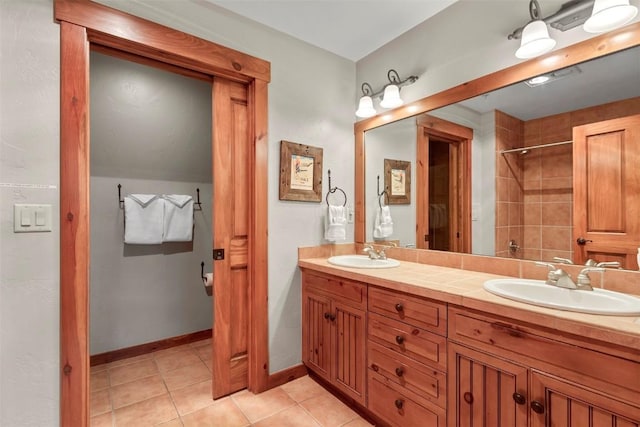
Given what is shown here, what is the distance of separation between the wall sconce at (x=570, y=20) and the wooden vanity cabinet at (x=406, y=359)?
1286 mm

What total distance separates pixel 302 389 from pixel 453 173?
1814mm

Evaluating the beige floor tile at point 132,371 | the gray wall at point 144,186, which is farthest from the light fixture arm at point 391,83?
the beige floor tile at point 132,371

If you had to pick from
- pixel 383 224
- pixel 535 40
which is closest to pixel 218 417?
pixel 383 224

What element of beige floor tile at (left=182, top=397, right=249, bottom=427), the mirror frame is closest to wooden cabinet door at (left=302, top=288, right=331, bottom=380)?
beige floor tile at (left=182, top=397, right=249, bottom=427)

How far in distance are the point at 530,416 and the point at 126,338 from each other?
2.79 meters

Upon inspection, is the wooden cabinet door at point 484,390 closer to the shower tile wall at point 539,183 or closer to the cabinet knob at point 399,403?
the cabinet knob at point 399,403

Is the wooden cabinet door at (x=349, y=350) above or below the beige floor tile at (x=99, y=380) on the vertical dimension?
above

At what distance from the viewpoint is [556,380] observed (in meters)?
1.00

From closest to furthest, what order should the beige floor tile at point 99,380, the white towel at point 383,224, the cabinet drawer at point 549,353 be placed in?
the cabinet drawer at point 549,353, the beige floor tile at point 99,380, the white towel at point 383,224

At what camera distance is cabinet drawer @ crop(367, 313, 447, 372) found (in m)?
1.34

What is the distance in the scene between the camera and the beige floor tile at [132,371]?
2.18m

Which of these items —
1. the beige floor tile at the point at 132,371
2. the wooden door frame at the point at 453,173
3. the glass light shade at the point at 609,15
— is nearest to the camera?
the glass light shade at the point at 609,15

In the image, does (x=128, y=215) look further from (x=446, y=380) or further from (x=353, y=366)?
(x=446, y=380)

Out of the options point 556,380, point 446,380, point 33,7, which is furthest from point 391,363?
point 33,7
